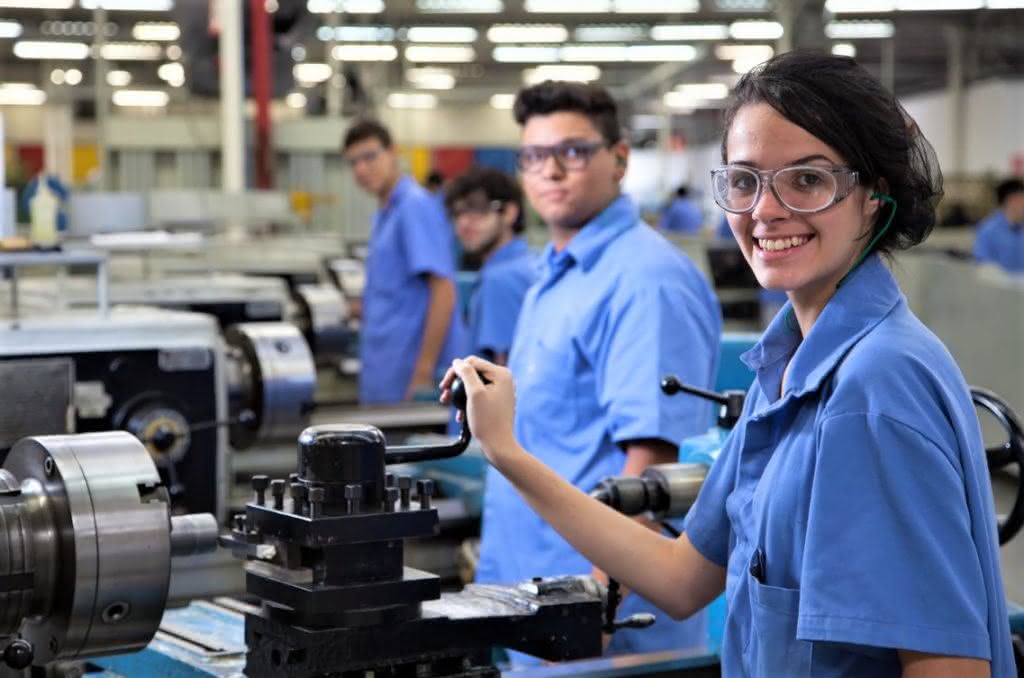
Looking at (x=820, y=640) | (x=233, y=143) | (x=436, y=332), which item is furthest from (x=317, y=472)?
(x=233, y=143)

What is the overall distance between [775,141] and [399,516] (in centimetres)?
45

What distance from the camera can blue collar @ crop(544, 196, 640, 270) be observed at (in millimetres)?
2055

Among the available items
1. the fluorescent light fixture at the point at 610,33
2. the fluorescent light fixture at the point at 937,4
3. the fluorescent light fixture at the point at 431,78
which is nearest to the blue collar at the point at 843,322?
the fluorescent light fixture at the point at 937,4

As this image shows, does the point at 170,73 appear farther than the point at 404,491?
Yes

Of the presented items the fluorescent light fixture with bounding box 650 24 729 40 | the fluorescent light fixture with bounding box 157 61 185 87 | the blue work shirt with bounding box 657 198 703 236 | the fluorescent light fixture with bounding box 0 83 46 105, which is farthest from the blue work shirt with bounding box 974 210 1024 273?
the fluorescent light fixture with bounding box 0 83 46 105

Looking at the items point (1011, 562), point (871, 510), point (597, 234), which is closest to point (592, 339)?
point (597, 234)

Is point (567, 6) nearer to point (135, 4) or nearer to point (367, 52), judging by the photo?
point (367, 52)

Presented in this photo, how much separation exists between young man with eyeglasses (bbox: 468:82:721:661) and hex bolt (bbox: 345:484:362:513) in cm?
78

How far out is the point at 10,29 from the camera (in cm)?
1442

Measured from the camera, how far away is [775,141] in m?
1.15

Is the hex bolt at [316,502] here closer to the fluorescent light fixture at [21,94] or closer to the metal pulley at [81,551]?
the metal pulley at [81,551]

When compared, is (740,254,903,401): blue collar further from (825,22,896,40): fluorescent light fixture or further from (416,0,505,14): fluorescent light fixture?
(825,22,896,40): fluorescent light fixture

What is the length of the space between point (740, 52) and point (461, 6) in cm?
358

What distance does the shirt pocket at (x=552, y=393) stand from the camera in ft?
6.49
